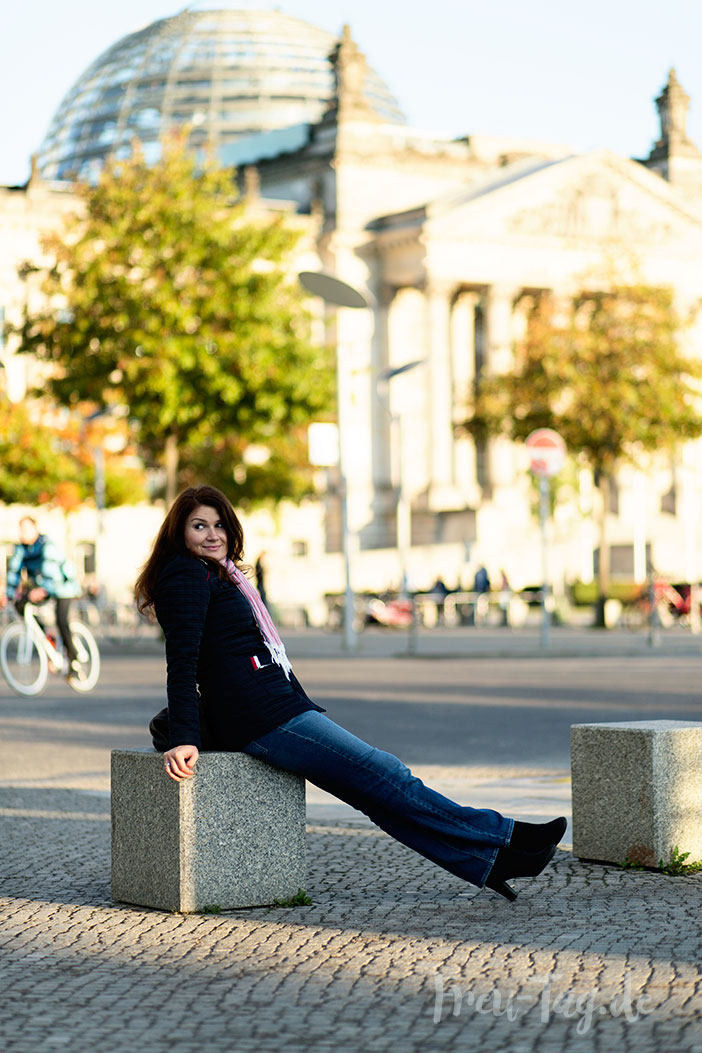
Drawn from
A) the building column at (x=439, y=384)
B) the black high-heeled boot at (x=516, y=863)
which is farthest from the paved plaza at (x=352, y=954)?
the building column at (x=439, y=384)

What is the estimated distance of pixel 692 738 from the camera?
7.83 meters

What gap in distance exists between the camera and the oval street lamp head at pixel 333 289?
89.6 feet

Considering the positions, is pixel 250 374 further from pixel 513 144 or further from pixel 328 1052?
pixel 513 144

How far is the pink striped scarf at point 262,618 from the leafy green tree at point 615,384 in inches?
1356

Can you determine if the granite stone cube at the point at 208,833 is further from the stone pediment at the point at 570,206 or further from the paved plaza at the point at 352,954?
the stone pediment at the point at 570,206

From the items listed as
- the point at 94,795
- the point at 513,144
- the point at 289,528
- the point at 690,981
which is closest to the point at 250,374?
the point at 94,795

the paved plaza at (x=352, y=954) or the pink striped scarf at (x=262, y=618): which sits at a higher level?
the pink striped scarf at (x=262, y=618)

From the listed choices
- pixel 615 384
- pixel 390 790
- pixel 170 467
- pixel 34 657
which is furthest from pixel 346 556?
pixel 390 790

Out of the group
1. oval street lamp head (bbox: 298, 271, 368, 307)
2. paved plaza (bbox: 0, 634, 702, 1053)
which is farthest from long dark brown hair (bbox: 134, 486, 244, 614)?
oval street lamp head (bbox: 298, 271, 368, 307)

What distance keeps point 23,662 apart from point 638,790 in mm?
12890

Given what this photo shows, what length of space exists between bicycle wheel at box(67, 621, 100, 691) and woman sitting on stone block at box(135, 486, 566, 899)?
44.0 feet

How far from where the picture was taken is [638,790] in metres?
7.77

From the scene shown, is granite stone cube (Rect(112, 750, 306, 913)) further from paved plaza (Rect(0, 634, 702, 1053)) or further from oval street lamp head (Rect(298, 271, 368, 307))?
oval street lamp head (Rect(298, 271, 368, 307))

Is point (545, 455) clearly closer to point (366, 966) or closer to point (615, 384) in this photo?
point (615, 384)
